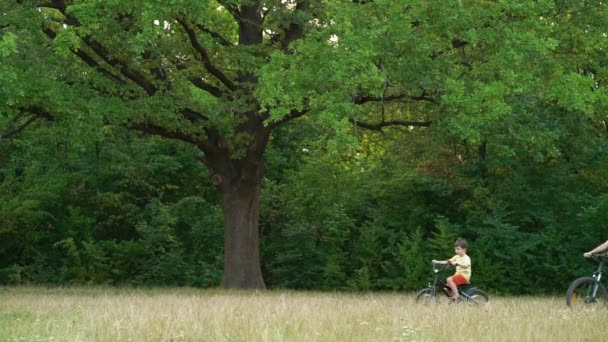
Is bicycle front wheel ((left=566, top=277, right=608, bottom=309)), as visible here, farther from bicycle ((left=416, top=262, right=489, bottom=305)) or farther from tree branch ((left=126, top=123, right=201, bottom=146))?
tree branch ((left=126, top=123, right=201, bottom=146))

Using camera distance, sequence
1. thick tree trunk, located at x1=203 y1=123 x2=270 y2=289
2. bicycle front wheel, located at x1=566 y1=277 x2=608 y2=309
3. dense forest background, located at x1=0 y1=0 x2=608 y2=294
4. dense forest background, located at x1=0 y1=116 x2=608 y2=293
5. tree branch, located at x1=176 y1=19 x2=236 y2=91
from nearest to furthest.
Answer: bicycle front wheel, located at x1=566 y1=277 x2=608 y2=309
dense forest background, located at x1=0 y1=0 x2=608 y2=294
tree branch, located at x1=176 y1=19 x2=236 y2=91
thick tree trunk, located at x1=203 y1=123 x2=270 y2=289
dense forest background, located at x1=0 y1=116 x2=608 y2=293

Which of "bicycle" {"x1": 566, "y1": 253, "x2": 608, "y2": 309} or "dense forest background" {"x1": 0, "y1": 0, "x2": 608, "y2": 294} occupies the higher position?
"dense forest background" {"x1": 0, "y1": 0, "x2": 608, "y2": 294}

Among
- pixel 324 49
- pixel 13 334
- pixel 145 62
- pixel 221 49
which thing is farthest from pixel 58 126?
pixel 13 334

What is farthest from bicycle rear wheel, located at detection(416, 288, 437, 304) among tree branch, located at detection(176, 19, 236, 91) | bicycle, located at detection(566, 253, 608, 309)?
tree branch, located at detection(176, 19, 236, 91)

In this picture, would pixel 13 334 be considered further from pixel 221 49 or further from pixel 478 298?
pixel 221 49

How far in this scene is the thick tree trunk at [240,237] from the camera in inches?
952

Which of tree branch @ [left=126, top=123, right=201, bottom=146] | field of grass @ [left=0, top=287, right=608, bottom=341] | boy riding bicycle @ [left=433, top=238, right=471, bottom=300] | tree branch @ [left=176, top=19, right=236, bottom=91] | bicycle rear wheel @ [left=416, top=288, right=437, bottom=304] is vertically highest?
tree branch @ [left=176, top=19, right=236, bottom=91]

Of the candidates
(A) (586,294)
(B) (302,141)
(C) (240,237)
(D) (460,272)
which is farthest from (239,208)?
(A) (586,294)

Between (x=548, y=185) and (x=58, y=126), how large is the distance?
13.5 m

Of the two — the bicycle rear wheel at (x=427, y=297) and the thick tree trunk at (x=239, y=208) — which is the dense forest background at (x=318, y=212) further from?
the bicycle rear wheel at (x=427, y=297)

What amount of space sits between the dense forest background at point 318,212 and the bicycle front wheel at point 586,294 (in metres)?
8.15

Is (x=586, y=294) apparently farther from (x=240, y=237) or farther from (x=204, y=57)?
(x=240, y=237)

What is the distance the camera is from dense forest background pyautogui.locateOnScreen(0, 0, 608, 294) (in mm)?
18516

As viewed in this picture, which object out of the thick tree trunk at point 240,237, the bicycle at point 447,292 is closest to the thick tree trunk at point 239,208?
the thick tree trunk at point 240,237
